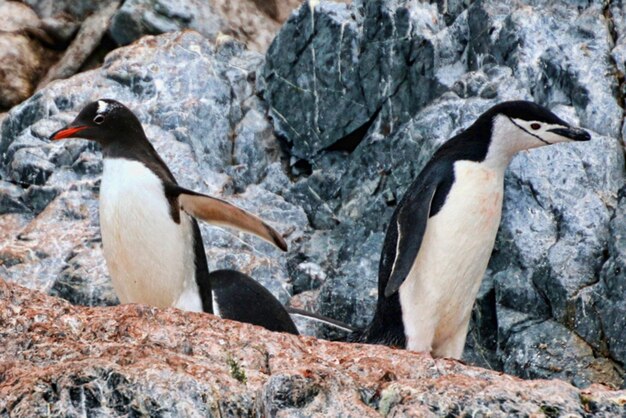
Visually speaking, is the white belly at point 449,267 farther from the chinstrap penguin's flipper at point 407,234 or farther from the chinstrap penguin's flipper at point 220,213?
the chinstrap penguin's flipper at point 220,213

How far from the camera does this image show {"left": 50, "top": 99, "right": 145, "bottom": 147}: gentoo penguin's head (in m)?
6.56

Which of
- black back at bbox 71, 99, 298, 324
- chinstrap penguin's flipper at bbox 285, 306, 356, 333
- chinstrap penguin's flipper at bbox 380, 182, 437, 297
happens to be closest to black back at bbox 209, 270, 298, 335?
black back at bbox 71, 99, 298, 324

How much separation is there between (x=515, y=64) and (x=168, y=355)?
14.7ft

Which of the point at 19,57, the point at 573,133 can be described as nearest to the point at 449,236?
the point at 573,133

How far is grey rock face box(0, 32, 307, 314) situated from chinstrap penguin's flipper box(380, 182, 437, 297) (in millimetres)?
1729

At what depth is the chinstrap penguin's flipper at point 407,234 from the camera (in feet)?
Result: 19.1

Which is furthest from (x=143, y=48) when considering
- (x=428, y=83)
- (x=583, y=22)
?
(x=583, y=22)

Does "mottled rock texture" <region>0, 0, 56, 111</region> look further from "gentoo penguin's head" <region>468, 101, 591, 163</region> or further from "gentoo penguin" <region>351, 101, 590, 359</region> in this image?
"gentoo penguin's head" <region>468, 101, 591, 163</region>

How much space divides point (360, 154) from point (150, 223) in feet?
6.88

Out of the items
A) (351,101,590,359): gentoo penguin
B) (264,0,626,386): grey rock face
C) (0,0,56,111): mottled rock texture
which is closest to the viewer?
(351,101,590,359): gentoo penguin

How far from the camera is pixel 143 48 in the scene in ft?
29.1

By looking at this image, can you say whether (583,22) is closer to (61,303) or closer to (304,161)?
(304,161)

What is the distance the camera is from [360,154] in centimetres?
809

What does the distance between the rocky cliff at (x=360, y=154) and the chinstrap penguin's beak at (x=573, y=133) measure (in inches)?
33.5
